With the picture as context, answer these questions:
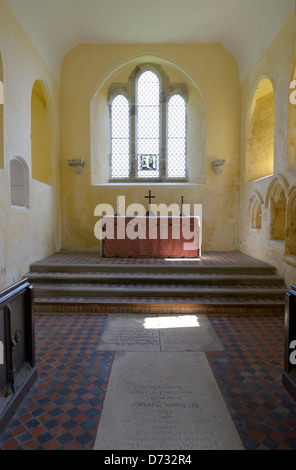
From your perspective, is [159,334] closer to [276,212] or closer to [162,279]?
[162,279]

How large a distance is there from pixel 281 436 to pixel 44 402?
2.11 m

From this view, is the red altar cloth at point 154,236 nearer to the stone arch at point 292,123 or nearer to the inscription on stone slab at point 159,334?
the stone arch at point 292,123


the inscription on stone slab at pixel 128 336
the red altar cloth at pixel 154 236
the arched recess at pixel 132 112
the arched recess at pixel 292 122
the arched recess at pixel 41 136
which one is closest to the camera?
the inscription on stone slab at pixel 128 336

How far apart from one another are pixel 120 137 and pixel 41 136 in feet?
8.40

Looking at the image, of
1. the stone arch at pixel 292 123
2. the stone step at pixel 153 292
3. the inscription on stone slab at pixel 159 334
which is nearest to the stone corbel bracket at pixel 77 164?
the stone step at pixel 153 292

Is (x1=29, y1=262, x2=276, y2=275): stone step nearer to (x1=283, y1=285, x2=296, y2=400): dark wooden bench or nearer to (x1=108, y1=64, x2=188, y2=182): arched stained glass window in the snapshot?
(x1=283, y1=285, x2=296, y2=400): dark wooden bench

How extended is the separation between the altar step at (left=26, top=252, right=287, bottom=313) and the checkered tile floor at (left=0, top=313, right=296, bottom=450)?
2.18 ft

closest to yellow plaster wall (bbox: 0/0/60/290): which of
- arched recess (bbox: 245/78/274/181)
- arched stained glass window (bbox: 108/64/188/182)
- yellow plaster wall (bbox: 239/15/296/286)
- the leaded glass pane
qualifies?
arched stained glass window (bbox: 108/64/188/182)

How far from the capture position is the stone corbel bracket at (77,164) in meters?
9.50

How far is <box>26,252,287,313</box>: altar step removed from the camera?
572 cm

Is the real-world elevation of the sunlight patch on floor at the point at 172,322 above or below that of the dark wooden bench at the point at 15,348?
below

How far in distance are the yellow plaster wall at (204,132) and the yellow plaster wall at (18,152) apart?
1376 mm

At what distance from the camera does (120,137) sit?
35.3 ft

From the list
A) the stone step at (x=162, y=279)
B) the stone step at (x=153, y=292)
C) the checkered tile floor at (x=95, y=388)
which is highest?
the stone step at (x=162, y=279)
